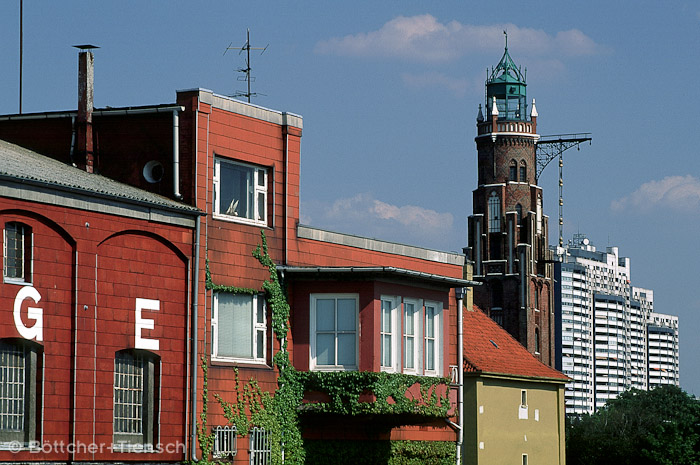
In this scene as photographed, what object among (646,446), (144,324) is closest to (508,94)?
(646,446)

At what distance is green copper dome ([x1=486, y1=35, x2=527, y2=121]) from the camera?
155125 mm

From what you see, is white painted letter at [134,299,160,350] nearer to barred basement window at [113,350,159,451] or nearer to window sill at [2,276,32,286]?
Result: barred basement window at [113,350,159,451]

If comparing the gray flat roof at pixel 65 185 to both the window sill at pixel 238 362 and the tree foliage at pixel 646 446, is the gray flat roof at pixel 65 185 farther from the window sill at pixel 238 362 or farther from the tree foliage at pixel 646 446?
the tree foliage at pixel 646 446

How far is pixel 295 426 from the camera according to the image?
124ft

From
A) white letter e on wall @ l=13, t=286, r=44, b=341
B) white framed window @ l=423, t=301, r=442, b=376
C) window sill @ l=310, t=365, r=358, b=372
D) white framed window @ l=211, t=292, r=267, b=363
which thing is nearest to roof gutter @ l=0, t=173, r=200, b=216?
white letter e on wall @ l=13, t=286, r=44, b=341

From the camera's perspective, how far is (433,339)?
40375mm

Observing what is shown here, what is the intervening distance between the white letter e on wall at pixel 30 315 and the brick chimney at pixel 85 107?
22.6 feet

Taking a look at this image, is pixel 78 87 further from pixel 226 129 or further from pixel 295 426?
pixel 295 426

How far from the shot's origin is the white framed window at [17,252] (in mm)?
30031

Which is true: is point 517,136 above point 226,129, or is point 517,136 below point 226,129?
above

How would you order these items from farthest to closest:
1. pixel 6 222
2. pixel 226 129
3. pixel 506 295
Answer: pixel 506 295
pixel 226 129
pixel 6 222

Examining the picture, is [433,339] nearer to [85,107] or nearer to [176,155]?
[176,155]

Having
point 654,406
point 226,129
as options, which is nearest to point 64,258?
point 226,129

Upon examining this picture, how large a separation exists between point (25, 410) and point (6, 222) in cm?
419
